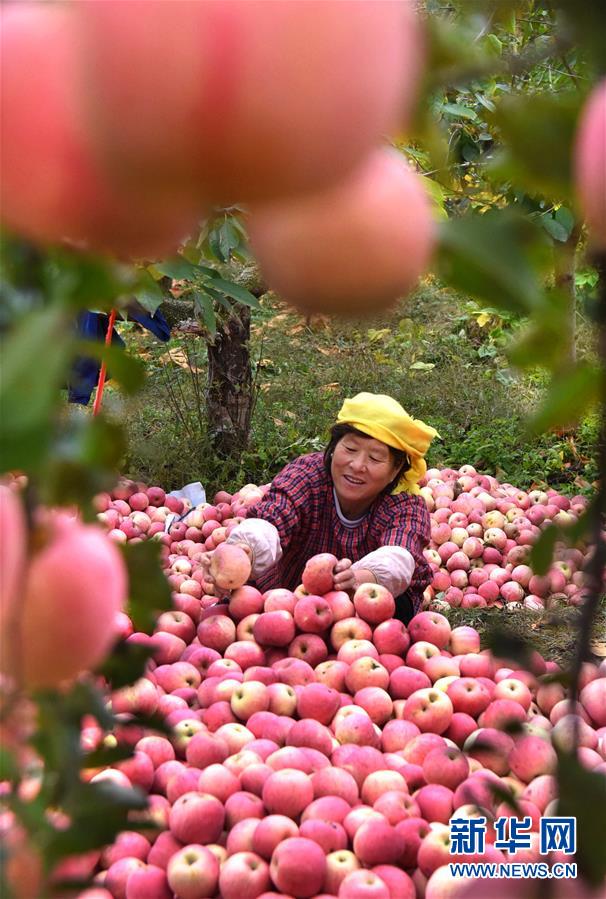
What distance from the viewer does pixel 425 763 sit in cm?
160

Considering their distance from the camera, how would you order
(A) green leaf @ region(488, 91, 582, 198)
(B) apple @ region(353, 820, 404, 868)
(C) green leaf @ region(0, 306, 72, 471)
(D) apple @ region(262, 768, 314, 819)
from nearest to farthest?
1. (C) green leaf @ region(0, 306, 72, 471)
2. (A) green leaf @ region(488, 91, 582, 198)
3. (B) apple @ region(353, 820, 404, 868)
4. (D) apple @ region(262, 768, 314, 819)

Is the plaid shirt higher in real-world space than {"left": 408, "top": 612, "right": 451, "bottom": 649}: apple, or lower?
higher

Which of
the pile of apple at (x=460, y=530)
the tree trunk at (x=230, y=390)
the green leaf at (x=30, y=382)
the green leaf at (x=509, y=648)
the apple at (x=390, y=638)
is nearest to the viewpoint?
the green leaf at (x=30, y=382)

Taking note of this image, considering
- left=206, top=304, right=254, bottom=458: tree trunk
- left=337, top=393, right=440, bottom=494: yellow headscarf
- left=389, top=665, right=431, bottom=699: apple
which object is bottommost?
left=389, top=665, right=431, bottom=699: apple

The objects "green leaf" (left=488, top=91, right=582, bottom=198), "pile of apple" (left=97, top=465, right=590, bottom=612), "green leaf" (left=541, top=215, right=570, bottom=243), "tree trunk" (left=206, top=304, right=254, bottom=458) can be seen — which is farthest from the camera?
"tree trunk" (left=206, top=304, right=254, bottom=458)

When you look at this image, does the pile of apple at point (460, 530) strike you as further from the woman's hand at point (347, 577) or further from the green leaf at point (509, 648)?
the green leaf at point (509, 648)

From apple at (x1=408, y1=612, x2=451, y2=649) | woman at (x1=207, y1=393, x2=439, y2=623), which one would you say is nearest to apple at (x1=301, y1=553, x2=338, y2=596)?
apple at (x1=408, y1=612, x2=451, y2=649)

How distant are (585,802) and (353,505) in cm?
253

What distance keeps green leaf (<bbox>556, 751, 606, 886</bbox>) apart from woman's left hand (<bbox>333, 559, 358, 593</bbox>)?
1.84m

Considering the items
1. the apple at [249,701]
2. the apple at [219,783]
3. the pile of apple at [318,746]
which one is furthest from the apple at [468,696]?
the apple at [219,783]

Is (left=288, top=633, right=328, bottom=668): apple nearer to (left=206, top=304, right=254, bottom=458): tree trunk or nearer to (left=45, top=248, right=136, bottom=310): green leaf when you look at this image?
(left=45, top=248, right=136, bottom=310): green leaf

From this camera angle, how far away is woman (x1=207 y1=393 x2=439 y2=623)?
270cm

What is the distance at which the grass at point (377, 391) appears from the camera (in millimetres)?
4414

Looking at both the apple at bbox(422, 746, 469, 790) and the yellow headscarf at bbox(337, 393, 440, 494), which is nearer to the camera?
the apple at bbox(422, 746, 469, 790)
